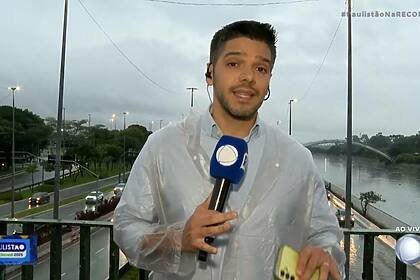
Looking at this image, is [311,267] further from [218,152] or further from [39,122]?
[39,122]

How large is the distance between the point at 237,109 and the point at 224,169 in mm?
225

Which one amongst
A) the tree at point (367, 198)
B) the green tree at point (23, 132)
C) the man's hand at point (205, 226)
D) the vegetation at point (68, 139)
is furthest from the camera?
the green tree at point (23, 132)

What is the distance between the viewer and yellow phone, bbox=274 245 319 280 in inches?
32.0

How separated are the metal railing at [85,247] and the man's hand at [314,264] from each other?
3.19ft

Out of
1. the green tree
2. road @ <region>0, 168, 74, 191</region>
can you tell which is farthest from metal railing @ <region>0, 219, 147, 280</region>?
the green tree

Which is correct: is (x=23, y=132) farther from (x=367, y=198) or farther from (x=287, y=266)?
(x=287, y=266)

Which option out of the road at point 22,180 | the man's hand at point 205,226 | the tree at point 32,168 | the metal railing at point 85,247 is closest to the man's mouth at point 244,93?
the man's hand at point 205,226

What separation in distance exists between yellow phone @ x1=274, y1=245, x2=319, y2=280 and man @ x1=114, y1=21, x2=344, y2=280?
0.04 metres

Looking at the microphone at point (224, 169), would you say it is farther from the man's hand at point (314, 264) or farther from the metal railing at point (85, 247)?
the metal railing at point (85, 247)

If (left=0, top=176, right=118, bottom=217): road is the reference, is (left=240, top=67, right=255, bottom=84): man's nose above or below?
above

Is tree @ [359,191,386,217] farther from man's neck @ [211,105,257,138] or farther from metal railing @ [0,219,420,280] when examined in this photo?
man's neck @ [211,105,257,138]

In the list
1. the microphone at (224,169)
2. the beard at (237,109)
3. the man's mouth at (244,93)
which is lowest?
the microphone at (224,169)

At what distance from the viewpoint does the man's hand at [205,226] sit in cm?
73

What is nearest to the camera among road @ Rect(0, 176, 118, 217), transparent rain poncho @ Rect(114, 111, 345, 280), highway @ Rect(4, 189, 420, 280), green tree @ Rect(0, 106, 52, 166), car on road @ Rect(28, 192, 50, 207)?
transparent rain poncho @ Rect(114, 111, 345, 280)
